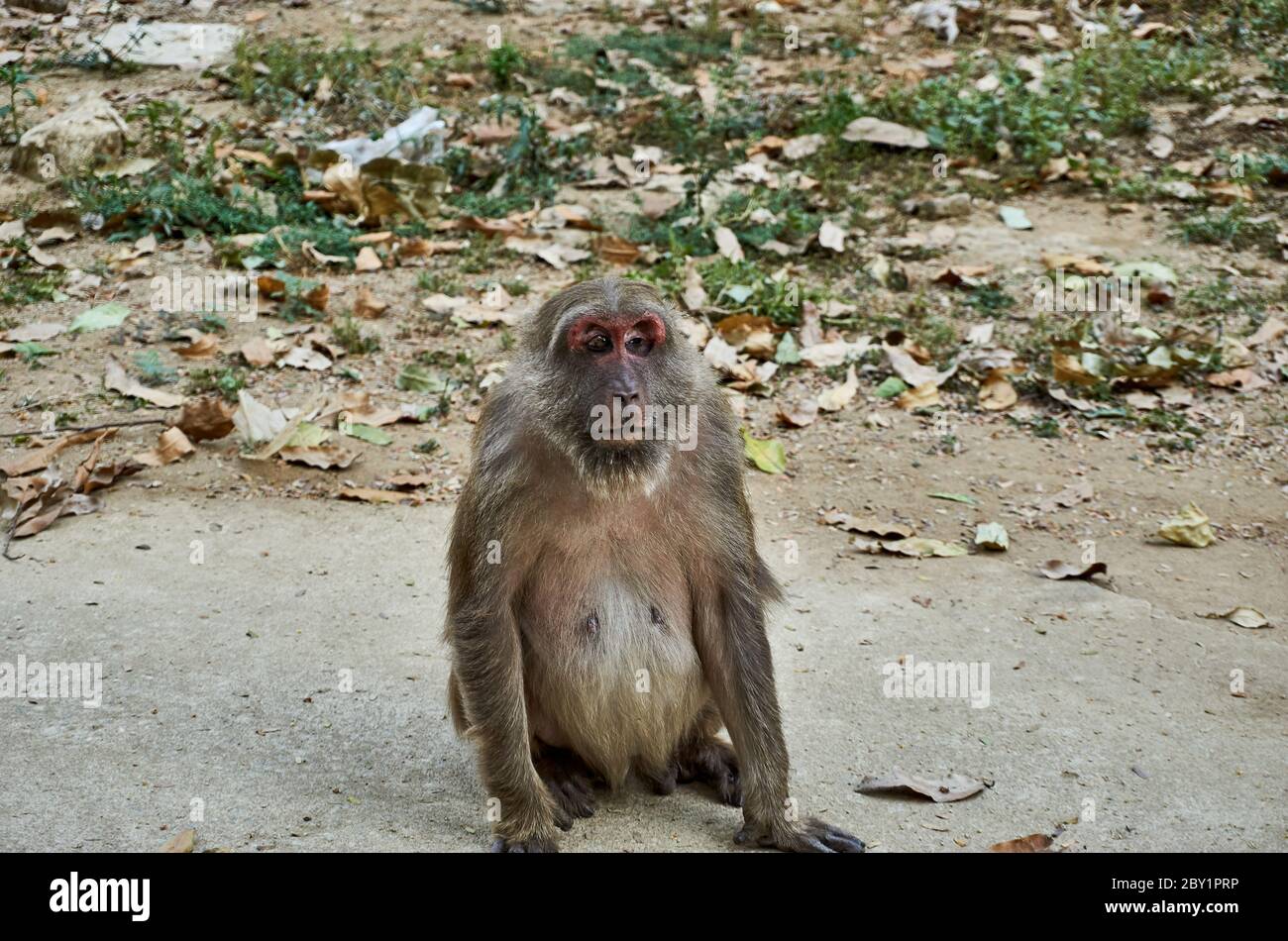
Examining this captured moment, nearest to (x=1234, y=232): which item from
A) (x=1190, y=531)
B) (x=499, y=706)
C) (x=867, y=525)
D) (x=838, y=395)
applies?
(x=838, y=395)

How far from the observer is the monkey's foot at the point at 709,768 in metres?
5.05

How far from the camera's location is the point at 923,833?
4.61m

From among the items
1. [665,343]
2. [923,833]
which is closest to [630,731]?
[923,833]

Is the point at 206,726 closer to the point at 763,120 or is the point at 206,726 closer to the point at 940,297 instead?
the point at 940,297

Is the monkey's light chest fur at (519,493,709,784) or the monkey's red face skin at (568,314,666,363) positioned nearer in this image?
the monkey's red face skin at (568,314,666,363)

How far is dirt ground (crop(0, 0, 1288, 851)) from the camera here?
4.70 meters

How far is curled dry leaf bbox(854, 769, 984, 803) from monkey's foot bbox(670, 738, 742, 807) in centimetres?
46

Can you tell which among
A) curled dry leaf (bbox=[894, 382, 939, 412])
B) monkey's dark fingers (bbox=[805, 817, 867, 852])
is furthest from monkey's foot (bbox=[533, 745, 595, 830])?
curled dry leaf (bbox=[894, 382, 939, 412])

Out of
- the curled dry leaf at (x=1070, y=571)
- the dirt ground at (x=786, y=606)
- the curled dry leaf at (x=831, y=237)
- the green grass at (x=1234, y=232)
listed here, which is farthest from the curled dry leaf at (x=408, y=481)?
the green grass at (x=1234, y=232)

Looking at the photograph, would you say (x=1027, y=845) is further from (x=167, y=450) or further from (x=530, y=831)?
(x=167, y=450)

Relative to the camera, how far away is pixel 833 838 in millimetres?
4578

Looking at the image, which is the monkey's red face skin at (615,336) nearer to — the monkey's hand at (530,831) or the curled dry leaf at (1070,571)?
the monkey's hand at (530,831)

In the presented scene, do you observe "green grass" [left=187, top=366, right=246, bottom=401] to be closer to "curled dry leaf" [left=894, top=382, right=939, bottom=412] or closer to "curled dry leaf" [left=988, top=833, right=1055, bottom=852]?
"curled dry leaf" [left=894, top=382, right=939, bottom=412]

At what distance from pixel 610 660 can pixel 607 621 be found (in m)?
0.13
